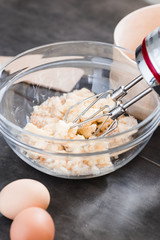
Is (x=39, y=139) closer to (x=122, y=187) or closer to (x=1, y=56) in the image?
(x=122, y=187)

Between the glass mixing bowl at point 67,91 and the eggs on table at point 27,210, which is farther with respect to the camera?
the glass mixing bowl at point 67,91

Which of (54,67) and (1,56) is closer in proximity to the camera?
(54,67)

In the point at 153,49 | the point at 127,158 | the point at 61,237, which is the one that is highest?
the point at 153,49

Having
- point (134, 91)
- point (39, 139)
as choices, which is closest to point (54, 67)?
point (134, 91)

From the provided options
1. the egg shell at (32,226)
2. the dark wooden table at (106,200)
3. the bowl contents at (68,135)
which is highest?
the bowl contents at (68,135)

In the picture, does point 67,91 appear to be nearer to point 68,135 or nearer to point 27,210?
point 68,135

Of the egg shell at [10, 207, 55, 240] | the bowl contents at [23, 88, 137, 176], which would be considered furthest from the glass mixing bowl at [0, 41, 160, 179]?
the egg shell at [10, 207, 55, 240]

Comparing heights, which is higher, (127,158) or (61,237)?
(127,158)

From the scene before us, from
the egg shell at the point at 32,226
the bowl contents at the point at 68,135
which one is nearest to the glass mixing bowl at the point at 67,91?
the bowl contents at the point at 68,135

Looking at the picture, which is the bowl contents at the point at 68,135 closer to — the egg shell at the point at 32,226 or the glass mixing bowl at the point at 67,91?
the glass mixing bowl at the point at 67,91
